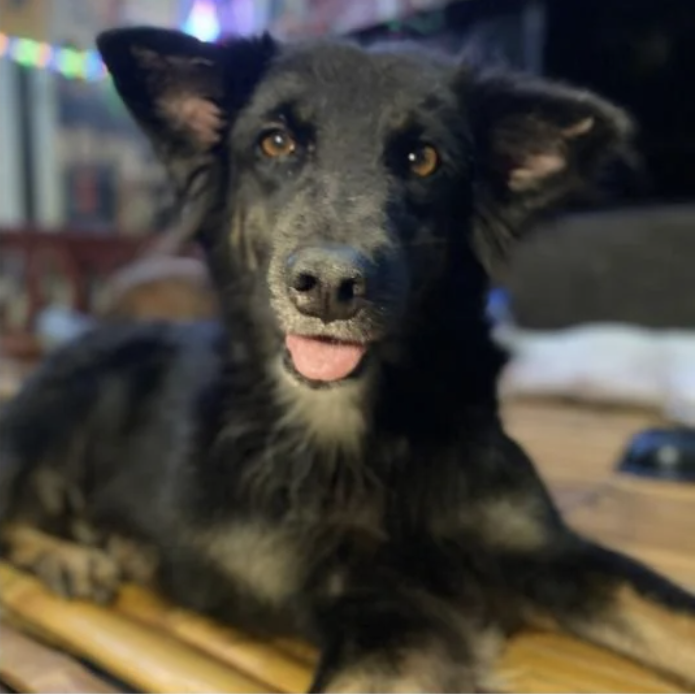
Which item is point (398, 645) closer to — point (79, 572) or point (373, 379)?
point (373, 379)

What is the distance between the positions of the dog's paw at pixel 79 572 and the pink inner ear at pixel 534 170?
0.94m

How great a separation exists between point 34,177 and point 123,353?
12.0 ft

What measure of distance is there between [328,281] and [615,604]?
24.5 inches

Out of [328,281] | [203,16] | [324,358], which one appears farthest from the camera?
→ [203,16]

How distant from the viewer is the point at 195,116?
1.46m

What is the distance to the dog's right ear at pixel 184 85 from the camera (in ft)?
4.44

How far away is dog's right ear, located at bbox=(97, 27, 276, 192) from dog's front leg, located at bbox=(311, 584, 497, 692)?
0.73 metres

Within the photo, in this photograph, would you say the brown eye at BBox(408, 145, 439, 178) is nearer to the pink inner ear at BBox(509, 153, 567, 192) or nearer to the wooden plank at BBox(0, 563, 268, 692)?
the pink inner ear at BBox(509, 153, 567, 192)

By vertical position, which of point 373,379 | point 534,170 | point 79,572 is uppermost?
point 534,170

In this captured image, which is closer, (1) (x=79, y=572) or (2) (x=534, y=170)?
(2) (x=534, y=170)

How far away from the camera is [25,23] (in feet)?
11.5

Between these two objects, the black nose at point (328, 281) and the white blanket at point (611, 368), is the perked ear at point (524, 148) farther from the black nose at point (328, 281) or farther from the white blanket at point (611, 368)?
the white blanket at point (611, 368)

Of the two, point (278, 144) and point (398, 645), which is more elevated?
point (278, 144)

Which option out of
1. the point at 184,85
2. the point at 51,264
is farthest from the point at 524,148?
the point at 51,264
